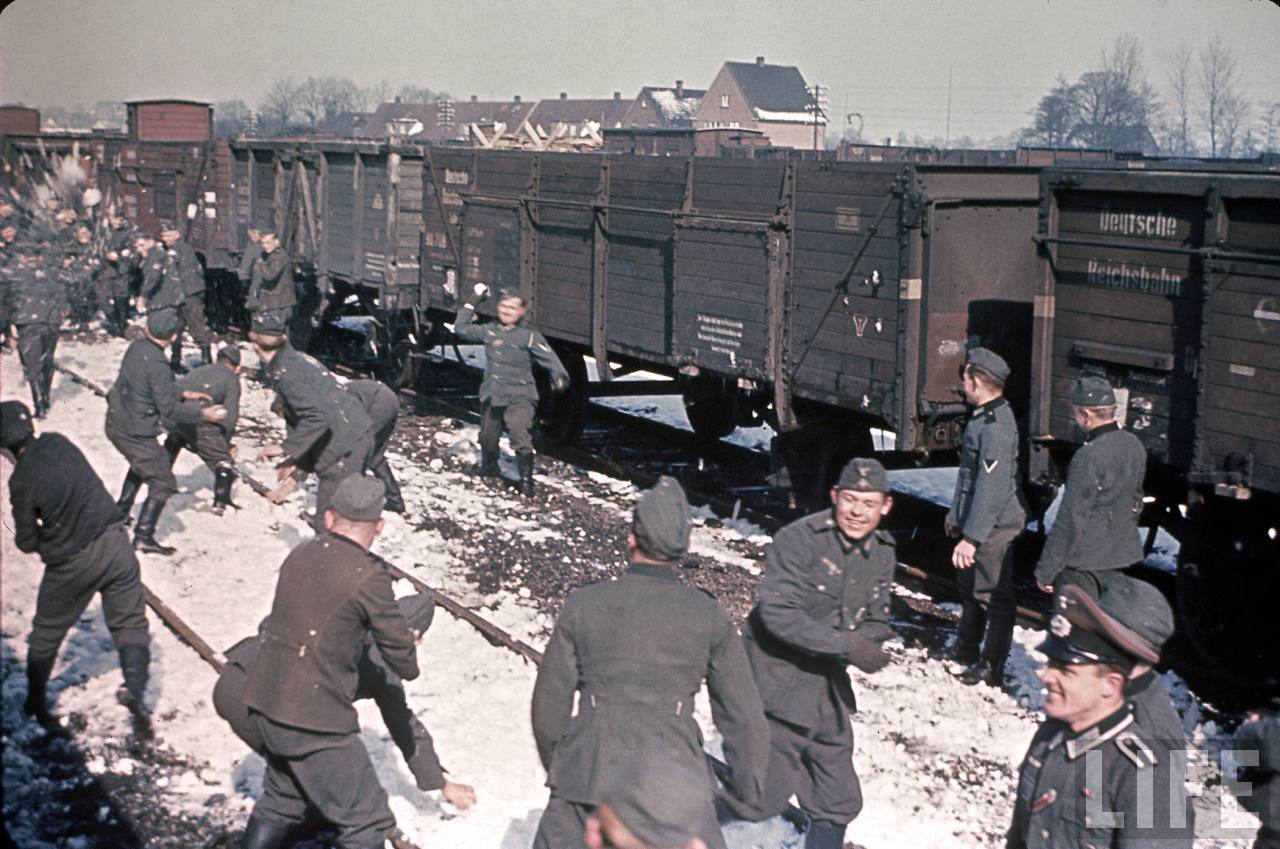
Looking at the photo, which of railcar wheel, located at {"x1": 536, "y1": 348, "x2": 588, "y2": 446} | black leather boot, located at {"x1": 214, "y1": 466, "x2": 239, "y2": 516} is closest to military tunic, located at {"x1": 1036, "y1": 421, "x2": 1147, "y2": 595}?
black leather boot, located at {"x1": 214, "y1": 466, "x2": 239, "y2": 516}

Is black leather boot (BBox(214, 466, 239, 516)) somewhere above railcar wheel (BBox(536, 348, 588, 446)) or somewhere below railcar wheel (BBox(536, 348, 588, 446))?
below

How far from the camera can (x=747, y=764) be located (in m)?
4.81

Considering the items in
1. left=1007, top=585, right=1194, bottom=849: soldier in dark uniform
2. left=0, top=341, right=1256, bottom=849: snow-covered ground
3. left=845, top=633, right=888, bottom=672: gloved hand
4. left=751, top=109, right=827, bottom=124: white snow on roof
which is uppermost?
left=751, top=109, right=827, bottom=124: white snow on roof

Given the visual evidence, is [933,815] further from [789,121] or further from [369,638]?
[789,121]

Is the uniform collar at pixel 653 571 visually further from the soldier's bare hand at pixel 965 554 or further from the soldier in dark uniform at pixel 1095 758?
the soldier's bare hand at pixel 965 554

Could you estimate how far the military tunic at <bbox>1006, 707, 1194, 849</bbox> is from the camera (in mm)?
3594

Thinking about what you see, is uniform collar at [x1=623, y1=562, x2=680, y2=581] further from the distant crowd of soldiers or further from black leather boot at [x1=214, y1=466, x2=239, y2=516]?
black leather boot at [x1=214, y1=466, x2=239, y2=516]

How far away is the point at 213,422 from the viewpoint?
11.5 meters

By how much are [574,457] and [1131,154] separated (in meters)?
7.54

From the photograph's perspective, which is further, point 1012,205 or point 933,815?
point 1012,205

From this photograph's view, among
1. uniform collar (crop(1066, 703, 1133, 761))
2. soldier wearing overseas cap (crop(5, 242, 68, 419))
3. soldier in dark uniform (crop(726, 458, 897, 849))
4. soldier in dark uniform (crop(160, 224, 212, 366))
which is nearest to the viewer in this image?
uniform collar (crop(1066, 703, 1133, 761))

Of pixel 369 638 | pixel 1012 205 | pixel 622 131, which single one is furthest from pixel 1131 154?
pixel 622 131

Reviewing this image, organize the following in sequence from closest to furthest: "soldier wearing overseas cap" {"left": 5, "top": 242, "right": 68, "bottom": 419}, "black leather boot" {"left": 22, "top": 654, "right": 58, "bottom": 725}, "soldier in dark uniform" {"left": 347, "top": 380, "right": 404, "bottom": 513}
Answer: "black leather boot" {"left": 22, "top": 654, "right": 58, "bottom": 725}, "soldier in dark uniform" {"left": 347, "top": 380, "right": 404, "bottom": 513}, "soldier wearing overseas cap" {"left": 5, "top": 242, "right": 68, "bottom": 419}

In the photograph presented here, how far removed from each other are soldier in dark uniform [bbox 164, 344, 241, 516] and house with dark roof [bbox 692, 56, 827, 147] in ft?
229
